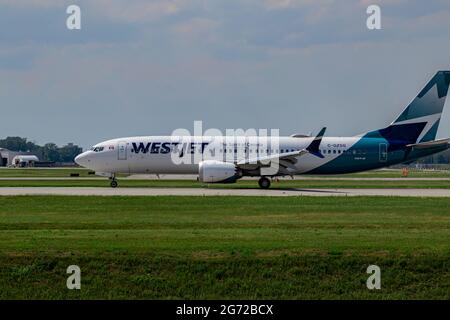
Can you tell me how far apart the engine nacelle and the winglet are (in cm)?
614

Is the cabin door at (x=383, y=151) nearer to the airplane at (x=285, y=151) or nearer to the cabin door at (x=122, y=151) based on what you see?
the airplane at (x=285, y=151)

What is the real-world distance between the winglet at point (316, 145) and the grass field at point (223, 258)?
24.9 meters

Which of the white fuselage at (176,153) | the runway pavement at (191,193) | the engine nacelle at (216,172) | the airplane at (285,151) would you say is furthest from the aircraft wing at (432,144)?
the engine nacelle at (216,172)

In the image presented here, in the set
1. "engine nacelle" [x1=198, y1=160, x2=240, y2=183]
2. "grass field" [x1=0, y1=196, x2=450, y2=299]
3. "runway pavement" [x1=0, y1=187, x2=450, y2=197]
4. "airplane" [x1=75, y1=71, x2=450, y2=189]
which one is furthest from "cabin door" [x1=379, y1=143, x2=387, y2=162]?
"grass field" [x1=0, y1=196, x2=450, y2=299]

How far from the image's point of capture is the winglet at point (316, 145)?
5366cm

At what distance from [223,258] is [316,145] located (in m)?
35.7

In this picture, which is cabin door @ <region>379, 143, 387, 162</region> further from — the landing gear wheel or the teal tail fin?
the landing gear wheel

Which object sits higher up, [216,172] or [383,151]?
[383,151]

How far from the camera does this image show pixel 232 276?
20.5 m

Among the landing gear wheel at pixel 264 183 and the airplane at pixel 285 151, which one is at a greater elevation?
the airplane at pixel 285 151

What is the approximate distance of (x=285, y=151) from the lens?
5828 cm

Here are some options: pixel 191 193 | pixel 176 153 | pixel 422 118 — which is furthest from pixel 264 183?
pixel 422 118

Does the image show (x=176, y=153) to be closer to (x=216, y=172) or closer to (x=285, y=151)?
(x=216, y=172)

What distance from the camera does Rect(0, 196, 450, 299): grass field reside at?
20.0 metres
